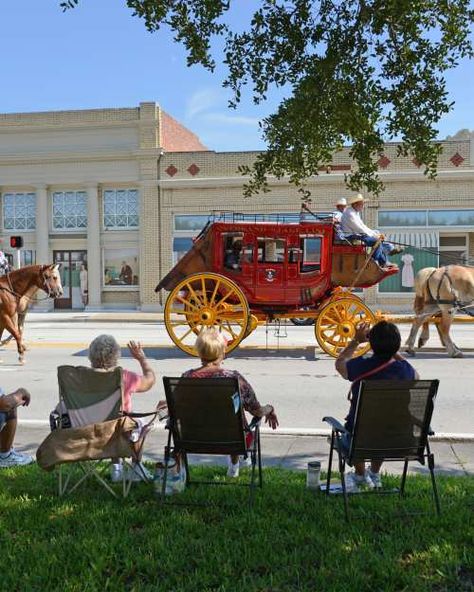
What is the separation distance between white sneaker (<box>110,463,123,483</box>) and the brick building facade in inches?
888

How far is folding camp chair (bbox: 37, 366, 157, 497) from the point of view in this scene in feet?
15.5

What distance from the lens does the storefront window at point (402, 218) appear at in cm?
2705

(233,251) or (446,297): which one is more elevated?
(233,251)

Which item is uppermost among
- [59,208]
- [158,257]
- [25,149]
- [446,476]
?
[25,149]

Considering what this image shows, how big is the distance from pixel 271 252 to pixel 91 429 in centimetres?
801

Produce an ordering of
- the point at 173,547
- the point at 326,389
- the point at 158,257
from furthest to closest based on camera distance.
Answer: the point at 158,257 < the point at 326,389 < the point at 173,547

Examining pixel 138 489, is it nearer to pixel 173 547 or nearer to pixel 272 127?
pixel 173 547

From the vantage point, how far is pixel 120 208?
2944 centimetres

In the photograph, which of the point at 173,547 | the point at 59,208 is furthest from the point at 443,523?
the point at 59,208

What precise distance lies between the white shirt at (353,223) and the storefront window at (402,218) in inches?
613

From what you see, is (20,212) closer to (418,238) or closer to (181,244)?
(181,244)

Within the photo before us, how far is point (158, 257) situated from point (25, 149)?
8.02 metres

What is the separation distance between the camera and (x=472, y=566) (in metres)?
3.53

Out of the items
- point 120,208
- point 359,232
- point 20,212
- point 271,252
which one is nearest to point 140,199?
point 120,208
